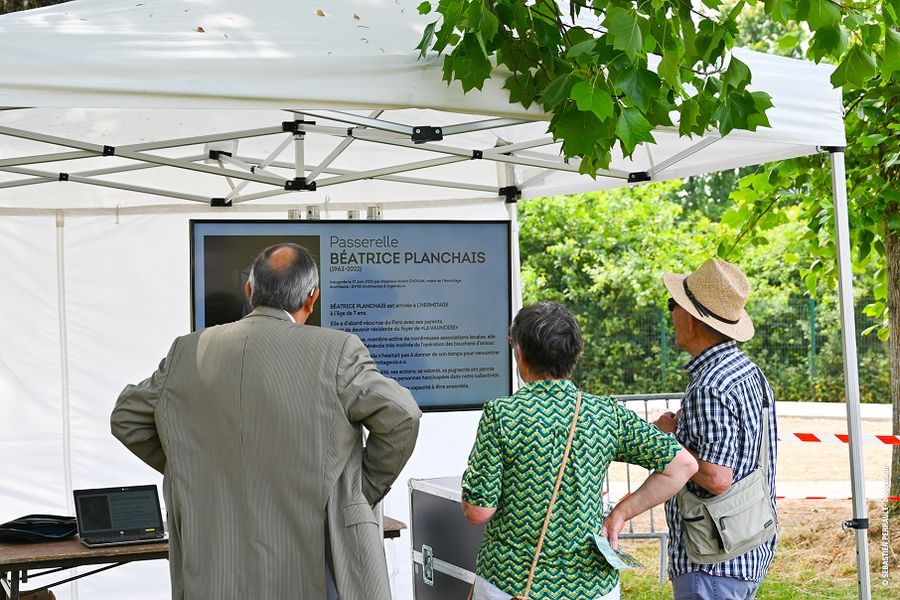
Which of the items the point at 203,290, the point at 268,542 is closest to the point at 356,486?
the point at 268,542

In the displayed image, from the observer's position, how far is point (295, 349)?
2.88 metres

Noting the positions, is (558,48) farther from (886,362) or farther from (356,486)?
(886,362)

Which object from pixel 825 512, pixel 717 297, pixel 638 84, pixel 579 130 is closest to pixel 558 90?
pixel 579 130

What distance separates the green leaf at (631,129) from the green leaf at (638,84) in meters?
0.03

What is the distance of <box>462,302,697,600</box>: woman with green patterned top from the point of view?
278 cm

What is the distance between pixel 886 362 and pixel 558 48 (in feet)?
53.6

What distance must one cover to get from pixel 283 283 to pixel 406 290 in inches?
92.4

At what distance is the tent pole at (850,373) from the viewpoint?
4.17 meters

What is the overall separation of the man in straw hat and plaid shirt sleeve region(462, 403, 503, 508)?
0.70 meters

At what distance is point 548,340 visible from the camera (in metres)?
2.84

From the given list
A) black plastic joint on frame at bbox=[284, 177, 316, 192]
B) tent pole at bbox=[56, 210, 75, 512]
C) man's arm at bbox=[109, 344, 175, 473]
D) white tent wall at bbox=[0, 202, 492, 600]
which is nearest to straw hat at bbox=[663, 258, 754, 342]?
man's arm at bbox=[109, 344, 175, 473]

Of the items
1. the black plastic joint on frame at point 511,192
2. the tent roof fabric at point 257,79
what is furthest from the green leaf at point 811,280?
the tent roof fabric at point 257,79

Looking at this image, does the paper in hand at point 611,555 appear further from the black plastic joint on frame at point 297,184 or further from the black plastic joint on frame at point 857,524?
the black plastic joint on frame at point 297,184

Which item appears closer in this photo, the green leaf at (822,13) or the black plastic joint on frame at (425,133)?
the green leaf at (822,13)
